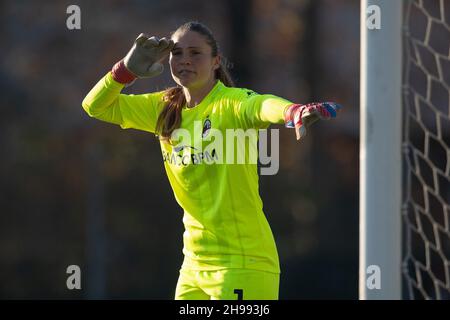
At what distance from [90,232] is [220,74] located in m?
5.28

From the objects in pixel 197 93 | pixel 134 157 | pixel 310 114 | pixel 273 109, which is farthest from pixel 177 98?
pixel 134 157

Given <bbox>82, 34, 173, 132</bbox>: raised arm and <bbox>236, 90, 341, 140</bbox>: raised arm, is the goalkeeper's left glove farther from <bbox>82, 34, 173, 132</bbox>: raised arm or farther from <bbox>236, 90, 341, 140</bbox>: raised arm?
<bbox>82, 34, 173, 132</bbox>: raised arm

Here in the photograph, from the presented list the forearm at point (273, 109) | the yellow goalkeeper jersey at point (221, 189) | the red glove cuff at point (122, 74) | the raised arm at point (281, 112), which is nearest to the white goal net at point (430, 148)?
the red glove cuff at point (122, 74)

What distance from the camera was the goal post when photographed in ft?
14.1

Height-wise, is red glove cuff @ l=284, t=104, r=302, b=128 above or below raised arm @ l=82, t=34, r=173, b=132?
below

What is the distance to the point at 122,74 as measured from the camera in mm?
4766

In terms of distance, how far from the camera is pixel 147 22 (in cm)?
1335

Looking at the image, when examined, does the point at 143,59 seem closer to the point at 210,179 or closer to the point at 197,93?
the point at 197,93

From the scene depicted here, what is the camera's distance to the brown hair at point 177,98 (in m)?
4.63

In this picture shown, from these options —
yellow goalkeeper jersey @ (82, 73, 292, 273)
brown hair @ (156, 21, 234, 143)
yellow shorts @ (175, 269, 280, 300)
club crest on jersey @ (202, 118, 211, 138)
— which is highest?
brown hair @ (156, 21, 234, 143)

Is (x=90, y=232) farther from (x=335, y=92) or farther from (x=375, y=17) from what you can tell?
(x=375, y=17)

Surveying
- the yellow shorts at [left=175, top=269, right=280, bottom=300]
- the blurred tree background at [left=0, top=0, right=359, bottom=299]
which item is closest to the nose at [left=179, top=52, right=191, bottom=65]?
the yellow shorts at [left=175, top=269, right=280, bottom=300]

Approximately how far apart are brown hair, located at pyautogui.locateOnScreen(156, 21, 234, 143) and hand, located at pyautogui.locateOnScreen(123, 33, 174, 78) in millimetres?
133
